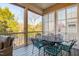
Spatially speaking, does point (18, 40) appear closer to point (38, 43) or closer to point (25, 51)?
point (25, 51)

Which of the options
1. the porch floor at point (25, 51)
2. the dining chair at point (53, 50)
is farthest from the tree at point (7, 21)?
the dining chair at point (53, 50)

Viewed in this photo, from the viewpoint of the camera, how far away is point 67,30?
2236 mm

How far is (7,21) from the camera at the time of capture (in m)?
2.24

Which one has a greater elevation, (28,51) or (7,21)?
(7,21)

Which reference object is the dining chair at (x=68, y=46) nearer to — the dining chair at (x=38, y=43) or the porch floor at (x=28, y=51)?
the porch floor at (x=28, y=51)

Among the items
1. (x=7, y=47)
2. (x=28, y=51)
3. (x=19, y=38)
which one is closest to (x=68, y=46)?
(x=28, y=51)

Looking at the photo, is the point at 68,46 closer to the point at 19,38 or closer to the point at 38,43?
the point at 38,43

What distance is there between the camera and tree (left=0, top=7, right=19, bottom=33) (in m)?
2.24

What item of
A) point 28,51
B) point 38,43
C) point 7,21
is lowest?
point 28,51

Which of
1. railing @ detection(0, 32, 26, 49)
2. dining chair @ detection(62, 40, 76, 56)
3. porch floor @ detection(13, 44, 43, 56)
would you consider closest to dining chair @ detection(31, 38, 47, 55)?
porch floor @ detection(13, 44, 43, 56)

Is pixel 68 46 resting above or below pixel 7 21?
below

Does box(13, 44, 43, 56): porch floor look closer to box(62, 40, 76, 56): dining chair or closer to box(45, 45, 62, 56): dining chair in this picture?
box(45, 45, 62, 56): dining chair

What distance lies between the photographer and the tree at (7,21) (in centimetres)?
224

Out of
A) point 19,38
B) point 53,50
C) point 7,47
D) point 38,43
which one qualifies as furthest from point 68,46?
point 7,47
